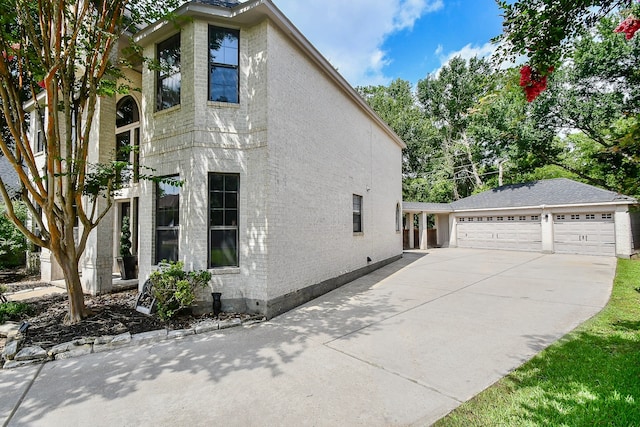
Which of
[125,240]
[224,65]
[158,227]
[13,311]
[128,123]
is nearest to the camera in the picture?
[13,311]

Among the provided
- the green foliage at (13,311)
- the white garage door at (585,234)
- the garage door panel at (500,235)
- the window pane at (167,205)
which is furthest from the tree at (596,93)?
the green foliage at (13,311)

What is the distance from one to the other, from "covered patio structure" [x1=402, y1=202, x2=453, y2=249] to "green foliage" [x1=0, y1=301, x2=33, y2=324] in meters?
18.1

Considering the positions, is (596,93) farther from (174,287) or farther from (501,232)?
(174,287)

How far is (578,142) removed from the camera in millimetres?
24109

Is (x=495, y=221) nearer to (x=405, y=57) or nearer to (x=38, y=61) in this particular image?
(x=405, y=57)

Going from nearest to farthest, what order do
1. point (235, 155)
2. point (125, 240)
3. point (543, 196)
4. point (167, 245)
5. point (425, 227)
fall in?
point (235, 155) < point (167, 245) < point (125, 240) < point (543, 196) < point (425, 227)

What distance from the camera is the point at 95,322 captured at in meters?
5.78

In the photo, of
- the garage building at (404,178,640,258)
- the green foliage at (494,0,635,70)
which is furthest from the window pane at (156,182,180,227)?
the garage building at (404,178,640,258)

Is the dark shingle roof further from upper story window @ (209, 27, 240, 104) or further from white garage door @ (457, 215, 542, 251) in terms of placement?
upper story window @ (209, 27, 240, 104)

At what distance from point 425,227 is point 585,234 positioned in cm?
859

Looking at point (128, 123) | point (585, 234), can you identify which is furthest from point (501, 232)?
point (128, 123)

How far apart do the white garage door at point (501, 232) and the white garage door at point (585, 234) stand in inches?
38.2

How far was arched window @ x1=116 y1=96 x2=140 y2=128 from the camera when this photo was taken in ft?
32.3

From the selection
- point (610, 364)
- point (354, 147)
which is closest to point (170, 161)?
point (354, 147)
